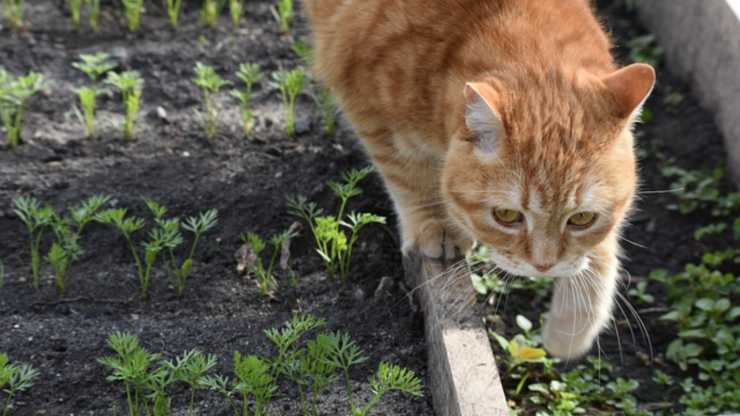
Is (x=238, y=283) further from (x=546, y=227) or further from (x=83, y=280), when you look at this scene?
(x=546, y=227)

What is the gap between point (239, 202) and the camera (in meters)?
3.87

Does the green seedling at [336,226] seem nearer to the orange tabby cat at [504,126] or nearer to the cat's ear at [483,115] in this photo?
the orange tabby cat at [504,126]

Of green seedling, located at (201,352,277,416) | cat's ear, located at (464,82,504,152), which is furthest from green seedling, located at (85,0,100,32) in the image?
cat's ear, located at (464,82,504,152)

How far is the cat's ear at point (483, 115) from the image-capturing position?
275 centimetres

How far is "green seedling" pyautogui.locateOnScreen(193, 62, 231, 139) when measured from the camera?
4.03 metres

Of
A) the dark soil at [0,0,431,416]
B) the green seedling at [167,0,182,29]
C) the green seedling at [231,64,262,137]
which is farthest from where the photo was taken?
the green seedling at [167,0,182,29]

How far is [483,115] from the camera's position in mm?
2814

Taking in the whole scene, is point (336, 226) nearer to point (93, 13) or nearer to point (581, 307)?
point (581, 307)

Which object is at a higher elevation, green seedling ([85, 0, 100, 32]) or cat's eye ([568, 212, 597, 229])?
cat's eye ([568, 212, 597, 229])

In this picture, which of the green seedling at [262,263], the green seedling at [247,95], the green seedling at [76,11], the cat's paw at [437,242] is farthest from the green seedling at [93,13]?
the cat's paw at [437,242]

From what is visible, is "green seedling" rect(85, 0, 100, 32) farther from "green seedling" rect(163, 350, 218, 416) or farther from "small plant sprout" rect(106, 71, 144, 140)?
"green seedling" rect(163, 350, 218, 416)

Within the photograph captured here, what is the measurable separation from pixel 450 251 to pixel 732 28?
5.41 feet

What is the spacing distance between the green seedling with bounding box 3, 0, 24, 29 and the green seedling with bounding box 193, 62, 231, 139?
88 centimetres

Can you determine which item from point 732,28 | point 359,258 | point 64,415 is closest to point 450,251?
point 359,258
